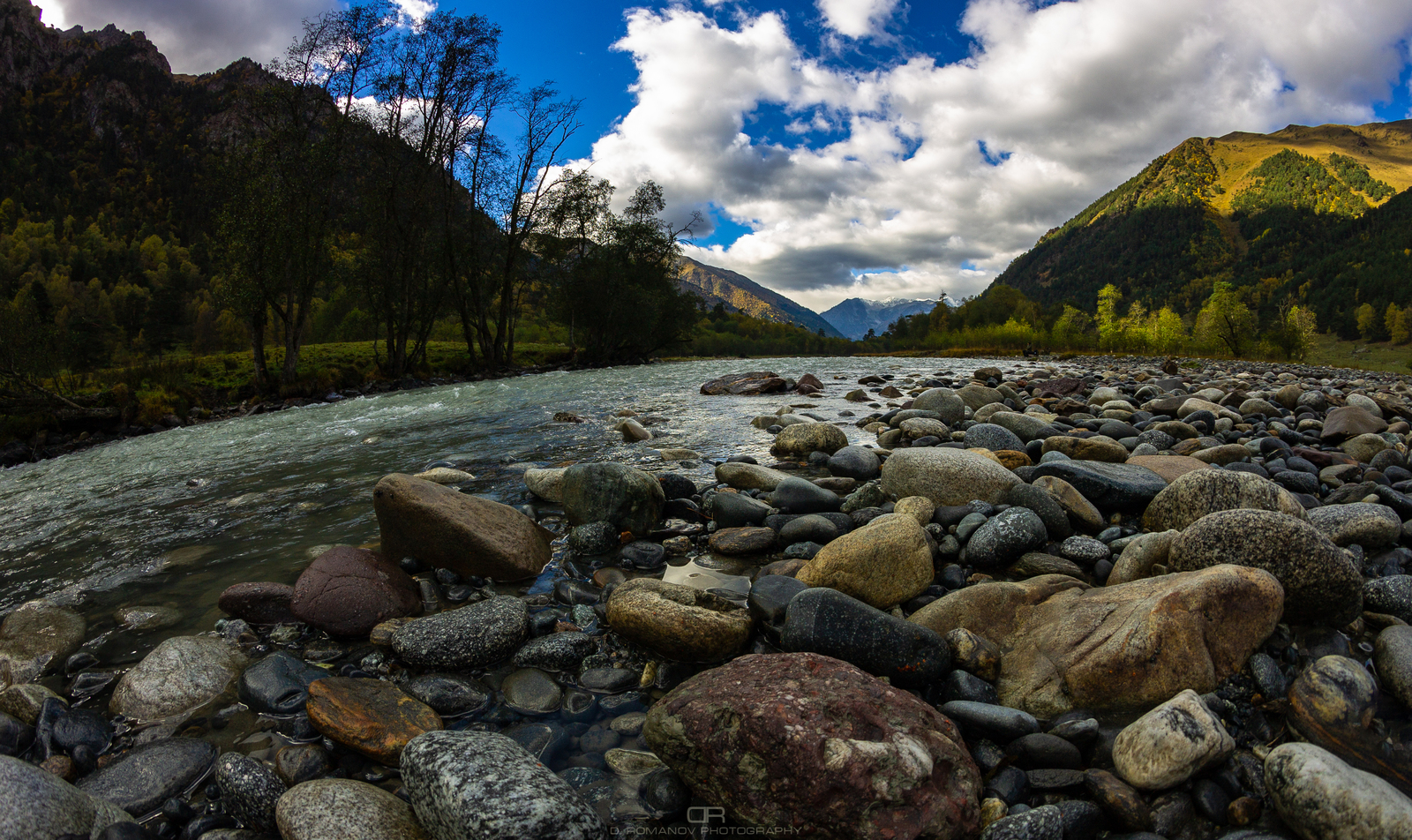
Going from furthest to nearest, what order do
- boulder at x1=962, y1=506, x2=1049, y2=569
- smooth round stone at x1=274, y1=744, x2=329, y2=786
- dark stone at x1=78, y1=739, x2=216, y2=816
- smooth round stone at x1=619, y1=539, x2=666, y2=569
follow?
smooth round stone at x1=619, y1=539, x2=666, y2=569 → boulder at x1=962, y1=506, x2=1049, y2=569 → smooth round stone at x1=274, y1=744, x2=329, y2=786 → dark stone at x1=78, y1=739, x2=216, y2=816

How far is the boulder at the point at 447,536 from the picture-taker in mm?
4875

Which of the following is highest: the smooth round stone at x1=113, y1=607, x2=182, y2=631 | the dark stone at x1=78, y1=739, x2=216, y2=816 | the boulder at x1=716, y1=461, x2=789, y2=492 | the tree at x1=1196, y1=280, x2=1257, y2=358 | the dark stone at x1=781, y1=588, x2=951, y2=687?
the tree at x1=1196, y1=280, x2=1257, y2=358

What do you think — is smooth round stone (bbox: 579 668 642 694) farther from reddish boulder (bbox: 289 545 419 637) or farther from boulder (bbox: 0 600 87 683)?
boulder (bbox: 0 600 87 683)

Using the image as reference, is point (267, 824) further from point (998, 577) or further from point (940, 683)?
point (998, 577)

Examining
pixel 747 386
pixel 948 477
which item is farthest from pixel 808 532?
pixel 747 386

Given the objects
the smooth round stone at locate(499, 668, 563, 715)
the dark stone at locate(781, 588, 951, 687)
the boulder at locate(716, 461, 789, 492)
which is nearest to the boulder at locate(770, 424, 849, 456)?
the boulder at locate(716, 461, 789, 492)

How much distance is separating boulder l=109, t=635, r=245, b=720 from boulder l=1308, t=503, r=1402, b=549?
7581mm

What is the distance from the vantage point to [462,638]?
3.60 metres

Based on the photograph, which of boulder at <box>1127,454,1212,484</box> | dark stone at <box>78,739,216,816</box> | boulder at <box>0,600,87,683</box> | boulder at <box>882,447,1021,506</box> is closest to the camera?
dark stone at <box>78,739,216,816</box>

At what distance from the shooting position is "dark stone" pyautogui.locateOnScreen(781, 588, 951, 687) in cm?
320

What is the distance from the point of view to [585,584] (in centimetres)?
467

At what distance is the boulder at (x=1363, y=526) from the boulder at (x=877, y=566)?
2901mm

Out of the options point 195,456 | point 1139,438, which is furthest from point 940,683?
point 195,456

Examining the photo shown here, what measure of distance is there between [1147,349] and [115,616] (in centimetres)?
7135
